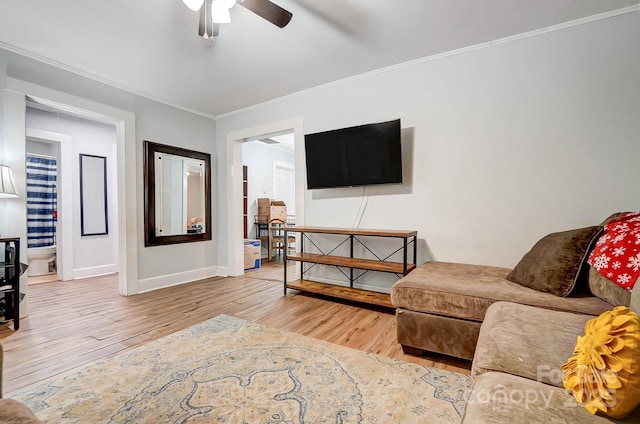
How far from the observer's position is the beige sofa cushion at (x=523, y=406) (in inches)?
28.0

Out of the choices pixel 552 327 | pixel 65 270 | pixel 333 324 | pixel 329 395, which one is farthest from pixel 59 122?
pixel 552 327

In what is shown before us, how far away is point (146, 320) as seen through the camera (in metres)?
2.56

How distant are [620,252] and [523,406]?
1190 mm

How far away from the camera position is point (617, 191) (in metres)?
2.10

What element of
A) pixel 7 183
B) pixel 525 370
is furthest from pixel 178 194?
pixel 525 370

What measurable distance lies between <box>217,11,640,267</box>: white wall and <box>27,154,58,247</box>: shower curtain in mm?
5378

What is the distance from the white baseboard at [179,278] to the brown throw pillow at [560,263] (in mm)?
3905

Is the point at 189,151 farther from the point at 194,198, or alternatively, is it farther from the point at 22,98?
the point at 22,98

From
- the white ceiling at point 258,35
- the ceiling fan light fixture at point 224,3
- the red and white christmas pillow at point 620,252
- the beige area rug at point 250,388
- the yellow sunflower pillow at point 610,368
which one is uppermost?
the white ceiling at point 258,35

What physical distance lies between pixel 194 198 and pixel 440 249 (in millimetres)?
3507

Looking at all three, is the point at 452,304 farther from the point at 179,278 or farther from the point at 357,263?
the point at 179,278

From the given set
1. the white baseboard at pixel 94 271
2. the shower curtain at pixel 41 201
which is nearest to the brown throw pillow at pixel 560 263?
the white baseboard at pixel 94 271

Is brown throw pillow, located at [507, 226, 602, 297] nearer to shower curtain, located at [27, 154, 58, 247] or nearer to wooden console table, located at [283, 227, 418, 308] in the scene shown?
wooden console table, located at [283, 227, 418, 308]

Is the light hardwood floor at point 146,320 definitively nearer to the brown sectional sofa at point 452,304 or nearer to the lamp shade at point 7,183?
the brown sectional sofa at point 452,304
